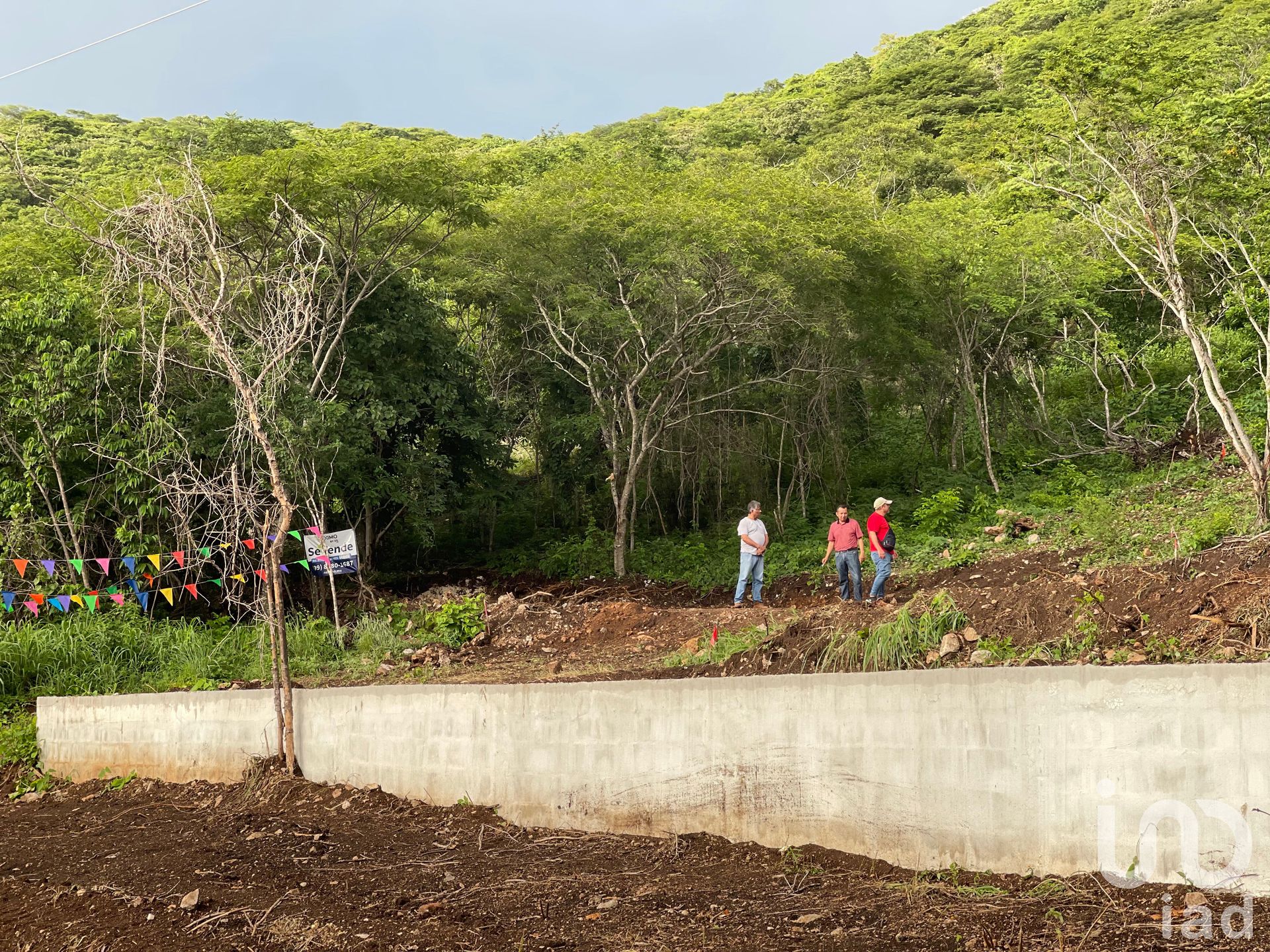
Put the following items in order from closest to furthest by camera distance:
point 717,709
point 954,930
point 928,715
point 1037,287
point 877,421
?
point 954,930 < point 928,715 < point 717,709 < point 1037,287 < point 877,421

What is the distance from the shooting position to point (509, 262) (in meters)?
19.5

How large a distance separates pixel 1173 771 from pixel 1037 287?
18.4 m

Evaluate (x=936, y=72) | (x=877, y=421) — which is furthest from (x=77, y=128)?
(x=877, y=421)

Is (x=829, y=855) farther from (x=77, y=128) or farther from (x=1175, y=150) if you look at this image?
(x=77, y=128)

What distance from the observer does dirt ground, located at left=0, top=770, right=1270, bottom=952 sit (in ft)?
13.9

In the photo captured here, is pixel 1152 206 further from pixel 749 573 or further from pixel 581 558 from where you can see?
pixel 581 558

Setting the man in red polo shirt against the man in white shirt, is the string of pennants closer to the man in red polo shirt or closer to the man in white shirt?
the man in white shirt

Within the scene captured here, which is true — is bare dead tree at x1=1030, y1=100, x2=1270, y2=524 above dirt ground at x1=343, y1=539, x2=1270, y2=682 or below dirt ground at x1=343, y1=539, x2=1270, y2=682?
above

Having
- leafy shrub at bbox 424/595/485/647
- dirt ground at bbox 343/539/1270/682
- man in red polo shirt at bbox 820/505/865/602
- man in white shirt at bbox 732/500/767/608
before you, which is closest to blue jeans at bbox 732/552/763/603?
man in white shirt at bbox 732/500/767/608

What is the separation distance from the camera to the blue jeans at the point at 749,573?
1378 cm

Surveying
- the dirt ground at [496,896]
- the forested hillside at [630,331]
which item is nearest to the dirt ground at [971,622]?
the dirt ground at [496,896]

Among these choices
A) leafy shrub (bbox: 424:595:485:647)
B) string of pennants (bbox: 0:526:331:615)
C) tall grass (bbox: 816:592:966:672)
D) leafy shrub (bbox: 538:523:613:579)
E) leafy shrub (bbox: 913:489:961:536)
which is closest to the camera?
tall grass (bbox: 816:592:966:672)

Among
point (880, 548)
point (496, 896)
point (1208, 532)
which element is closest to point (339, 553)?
point (880, 548)

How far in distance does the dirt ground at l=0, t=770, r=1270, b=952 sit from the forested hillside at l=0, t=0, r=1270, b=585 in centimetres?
261
